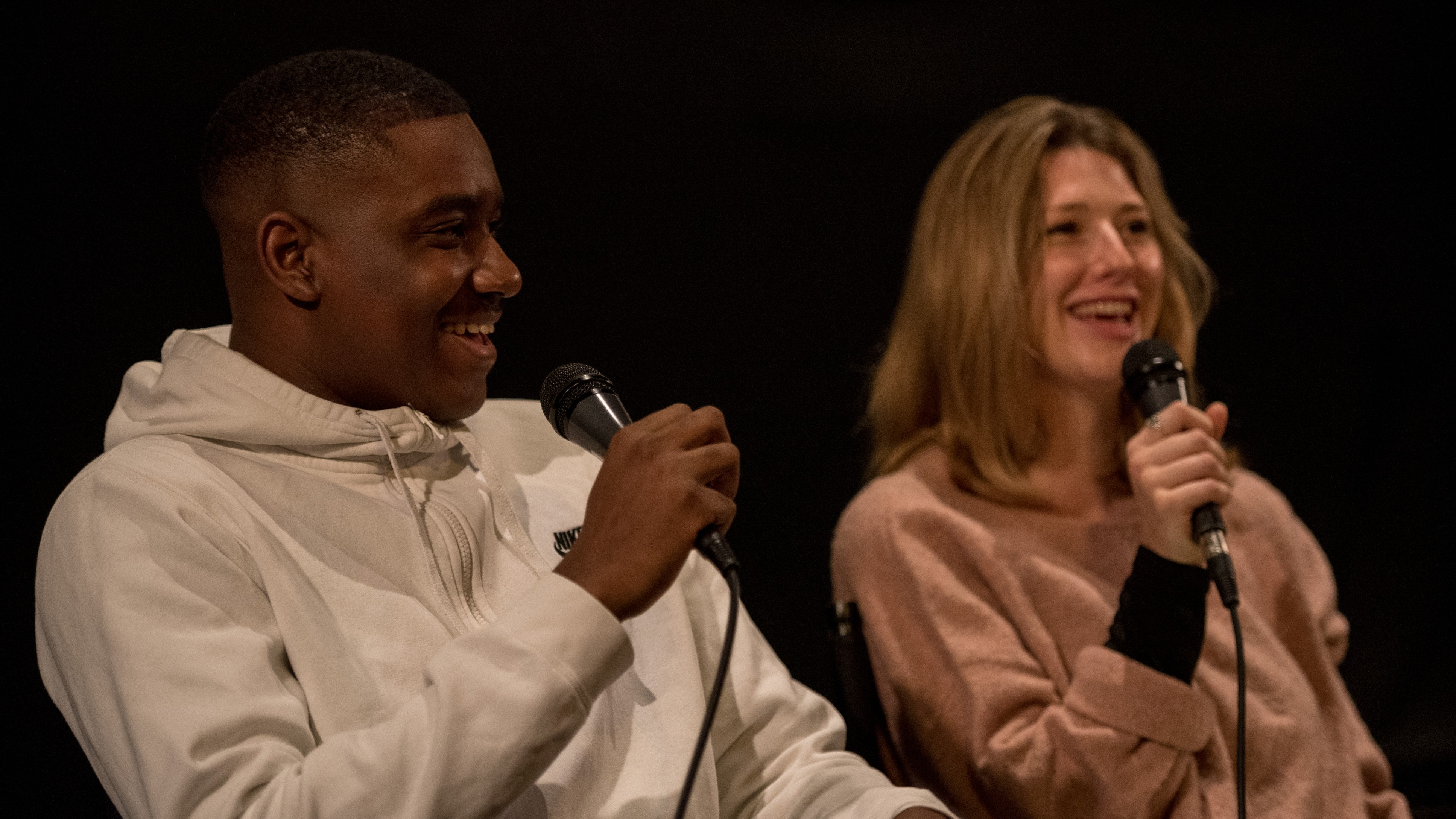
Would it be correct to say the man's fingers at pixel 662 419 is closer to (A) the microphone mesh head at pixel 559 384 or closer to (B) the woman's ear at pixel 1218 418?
(A) the microphone mesh head at pixel 559 384

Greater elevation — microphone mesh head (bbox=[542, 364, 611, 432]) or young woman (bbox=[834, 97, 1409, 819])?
microphone mesh head (bbox=[542, 364, 611, 432])

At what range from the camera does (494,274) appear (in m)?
1.23

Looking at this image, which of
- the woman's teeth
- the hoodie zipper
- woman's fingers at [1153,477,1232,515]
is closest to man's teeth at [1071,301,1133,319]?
the woman's teeth

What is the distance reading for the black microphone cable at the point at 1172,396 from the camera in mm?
1366

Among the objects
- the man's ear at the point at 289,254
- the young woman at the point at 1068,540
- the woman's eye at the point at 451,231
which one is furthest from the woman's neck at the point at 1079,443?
the man's ear at the point at 289,254

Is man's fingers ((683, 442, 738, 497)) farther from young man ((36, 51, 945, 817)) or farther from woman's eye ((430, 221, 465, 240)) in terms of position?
woman's eye ((430, 221, 465, 240))

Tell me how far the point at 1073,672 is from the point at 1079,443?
41 cm

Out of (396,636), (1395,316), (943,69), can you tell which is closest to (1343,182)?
(1395,316)

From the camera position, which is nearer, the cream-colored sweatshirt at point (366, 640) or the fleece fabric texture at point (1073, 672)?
the cream-colored sweatshirt at point (366, 640)

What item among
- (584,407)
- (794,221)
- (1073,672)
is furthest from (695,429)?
(794,221)

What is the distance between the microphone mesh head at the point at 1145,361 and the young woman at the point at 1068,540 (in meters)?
0.07

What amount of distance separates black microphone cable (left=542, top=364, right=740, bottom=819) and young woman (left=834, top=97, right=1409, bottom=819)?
63 cm

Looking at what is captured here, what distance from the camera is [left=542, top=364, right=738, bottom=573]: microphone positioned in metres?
1.10

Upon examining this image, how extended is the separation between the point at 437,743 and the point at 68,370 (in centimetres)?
106
